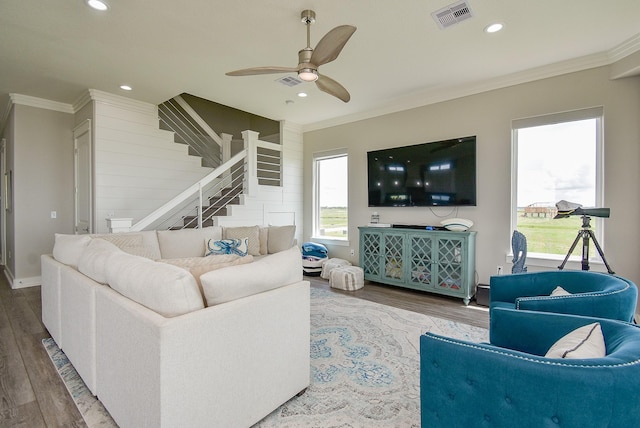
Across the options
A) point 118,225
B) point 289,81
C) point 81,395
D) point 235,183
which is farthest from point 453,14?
point 235,183

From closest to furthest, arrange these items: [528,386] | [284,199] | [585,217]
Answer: [528,386] → [585,217] → [284,199]

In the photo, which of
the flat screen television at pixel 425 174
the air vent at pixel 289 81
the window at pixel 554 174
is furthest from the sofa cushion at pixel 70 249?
the window at pixel 554 174

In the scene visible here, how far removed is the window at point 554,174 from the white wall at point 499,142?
8 cm

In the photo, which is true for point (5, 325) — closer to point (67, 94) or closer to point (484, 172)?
point (67, 94)

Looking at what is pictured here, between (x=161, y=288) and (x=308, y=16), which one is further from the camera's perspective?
(x=308, y=16)

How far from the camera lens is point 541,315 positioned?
1.48m

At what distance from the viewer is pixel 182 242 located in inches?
156

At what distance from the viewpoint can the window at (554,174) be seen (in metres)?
3.40

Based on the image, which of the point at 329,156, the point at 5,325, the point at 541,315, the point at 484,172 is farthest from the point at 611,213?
the point at 5,325

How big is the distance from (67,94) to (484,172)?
231 inches

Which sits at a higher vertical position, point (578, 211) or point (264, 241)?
point (578, 211)

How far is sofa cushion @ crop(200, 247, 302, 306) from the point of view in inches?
58.0

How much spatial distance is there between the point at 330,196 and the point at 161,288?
4.68 metres

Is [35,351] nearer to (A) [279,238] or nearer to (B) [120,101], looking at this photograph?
(A) [279,238]
